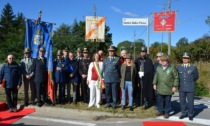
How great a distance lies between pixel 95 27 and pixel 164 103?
4.22 m

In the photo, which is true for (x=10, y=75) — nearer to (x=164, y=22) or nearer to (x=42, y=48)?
(x=42, y=48)

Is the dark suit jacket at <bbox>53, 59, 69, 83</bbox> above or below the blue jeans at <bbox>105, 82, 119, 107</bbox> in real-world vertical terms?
Result: above

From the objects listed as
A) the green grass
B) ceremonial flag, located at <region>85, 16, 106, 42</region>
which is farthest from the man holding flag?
ceremonial flag, located at <region>85, 16, 106, 42</region>

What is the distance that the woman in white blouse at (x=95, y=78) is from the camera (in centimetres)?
905

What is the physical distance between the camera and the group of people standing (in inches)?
318

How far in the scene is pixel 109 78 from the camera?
8.80 m

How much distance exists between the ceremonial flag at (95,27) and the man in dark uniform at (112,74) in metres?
1.96

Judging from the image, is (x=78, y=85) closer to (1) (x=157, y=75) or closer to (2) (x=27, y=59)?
(2) (x=27, y=59)

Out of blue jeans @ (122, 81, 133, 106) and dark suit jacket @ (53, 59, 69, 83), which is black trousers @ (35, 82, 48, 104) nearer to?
dark suit jacket @ (53, 59, 69, 83)

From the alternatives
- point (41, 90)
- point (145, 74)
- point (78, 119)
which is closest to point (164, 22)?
point (145, 74)

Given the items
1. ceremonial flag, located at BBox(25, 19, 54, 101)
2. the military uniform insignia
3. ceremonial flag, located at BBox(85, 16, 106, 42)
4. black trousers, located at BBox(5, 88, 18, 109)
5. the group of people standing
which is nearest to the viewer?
the group of people standing

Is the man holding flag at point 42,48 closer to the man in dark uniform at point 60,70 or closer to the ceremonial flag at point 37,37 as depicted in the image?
the ceremonial flag at point 37,37

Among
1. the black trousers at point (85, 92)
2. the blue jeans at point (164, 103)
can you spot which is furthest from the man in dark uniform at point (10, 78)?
the blue jeans at point (164, 103)

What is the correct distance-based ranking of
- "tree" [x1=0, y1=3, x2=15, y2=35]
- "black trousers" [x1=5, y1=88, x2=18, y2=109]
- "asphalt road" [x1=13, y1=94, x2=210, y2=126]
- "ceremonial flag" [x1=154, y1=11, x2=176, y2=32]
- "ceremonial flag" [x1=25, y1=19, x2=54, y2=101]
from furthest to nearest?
"tree" [x1=0, y1=3, x2=15, y2=35] → "ceremonial flag" [x1=154, y1=11, x2=176, y2=32] → "ceremonial flag" [x1=25, y1=19, x2=54, y2=101] → "black trousers" [x1=5, y1=88, x2=18, y2=109] → "asphalt road" [x1=13, y1=94, x2=210, y2=126]
